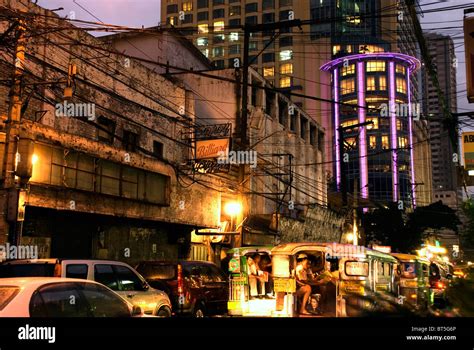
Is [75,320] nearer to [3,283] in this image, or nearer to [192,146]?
[3,283]

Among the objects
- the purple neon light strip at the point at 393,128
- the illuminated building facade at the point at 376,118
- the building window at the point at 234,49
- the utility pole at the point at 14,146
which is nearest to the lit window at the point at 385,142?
the illuminated building facade at the point at 376,118

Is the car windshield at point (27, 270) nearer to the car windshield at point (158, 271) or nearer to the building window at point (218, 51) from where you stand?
the car windshield at point (158, 271)

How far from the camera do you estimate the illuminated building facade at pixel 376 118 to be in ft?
346

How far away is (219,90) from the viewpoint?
3241 centimetres

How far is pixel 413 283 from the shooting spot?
1761 centimetres

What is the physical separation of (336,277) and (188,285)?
14.3 ft

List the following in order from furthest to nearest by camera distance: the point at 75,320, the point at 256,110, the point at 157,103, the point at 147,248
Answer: the point at 256,110, the point at 157,103, the point at 147,248, the point at 75,320

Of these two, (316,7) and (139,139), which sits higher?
(316,7)

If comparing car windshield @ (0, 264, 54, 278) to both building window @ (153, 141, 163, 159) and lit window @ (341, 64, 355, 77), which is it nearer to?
building window @ (153, 141, 163, 159)

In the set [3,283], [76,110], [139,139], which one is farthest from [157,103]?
[3,283]

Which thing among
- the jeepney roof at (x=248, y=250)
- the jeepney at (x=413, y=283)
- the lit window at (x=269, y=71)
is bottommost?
the jeepney at (x=413, y=283)

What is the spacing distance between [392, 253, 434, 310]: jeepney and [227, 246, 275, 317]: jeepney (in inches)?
237

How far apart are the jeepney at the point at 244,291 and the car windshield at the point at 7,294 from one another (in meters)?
6.81

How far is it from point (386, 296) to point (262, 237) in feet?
56.1
